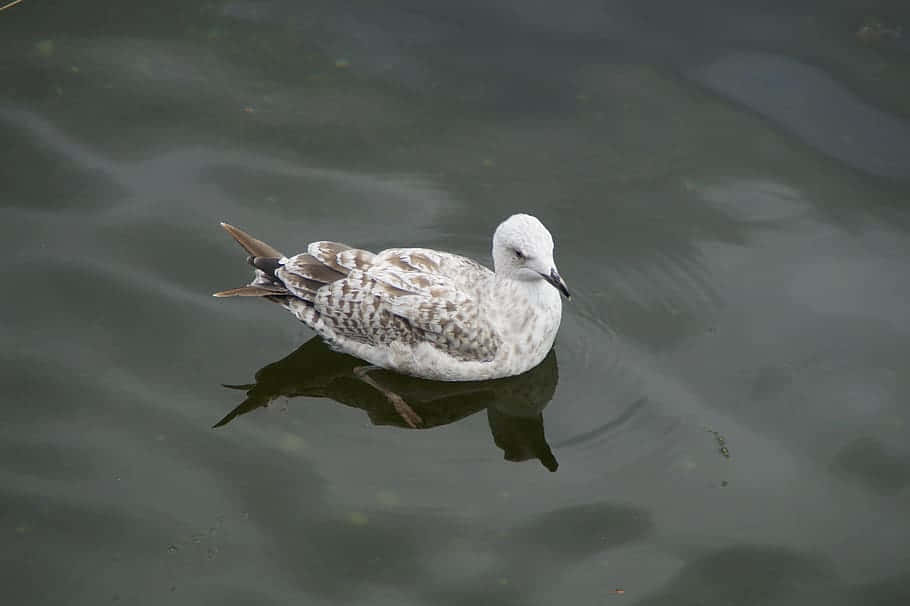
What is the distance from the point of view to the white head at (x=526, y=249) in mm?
6762

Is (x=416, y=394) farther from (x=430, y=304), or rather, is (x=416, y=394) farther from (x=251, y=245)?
(x=251, y=245)

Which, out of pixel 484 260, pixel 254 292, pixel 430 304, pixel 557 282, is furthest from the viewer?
pixel 484 260

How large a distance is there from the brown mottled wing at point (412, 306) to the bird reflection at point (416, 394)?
0.24 meters

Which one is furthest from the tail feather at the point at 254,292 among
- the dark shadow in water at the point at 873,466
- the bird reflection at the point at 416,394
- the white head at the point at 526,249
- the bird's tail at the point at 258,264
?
the dark shadow in water at the point at 873,466

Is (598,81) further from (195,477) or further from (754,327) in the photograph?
(195,477)

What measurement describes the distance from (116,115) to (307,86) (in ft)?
4.85

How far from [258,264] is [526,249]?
1726 mm

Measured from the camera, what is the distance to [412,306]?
7.00 meters

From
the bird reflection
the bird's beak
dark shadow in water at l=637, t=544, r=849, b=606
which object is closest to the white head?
the bird's beak

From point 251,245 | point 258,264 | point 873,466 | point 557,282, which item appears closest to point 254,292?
point 258,264

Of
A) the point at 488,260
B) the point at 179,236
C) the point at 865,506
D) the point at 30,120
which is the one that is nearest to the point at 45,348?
the point at 179,236

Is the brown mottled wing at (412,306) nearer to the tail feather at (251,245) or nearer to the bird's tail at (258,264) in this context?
the bird's tail at (258,264)

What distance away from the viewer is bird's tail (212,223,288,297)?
23.5ft

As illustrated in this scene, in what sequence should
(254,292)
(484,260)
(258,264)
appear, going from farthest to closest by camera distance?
(484,260) → (258,264) → (254,292)
